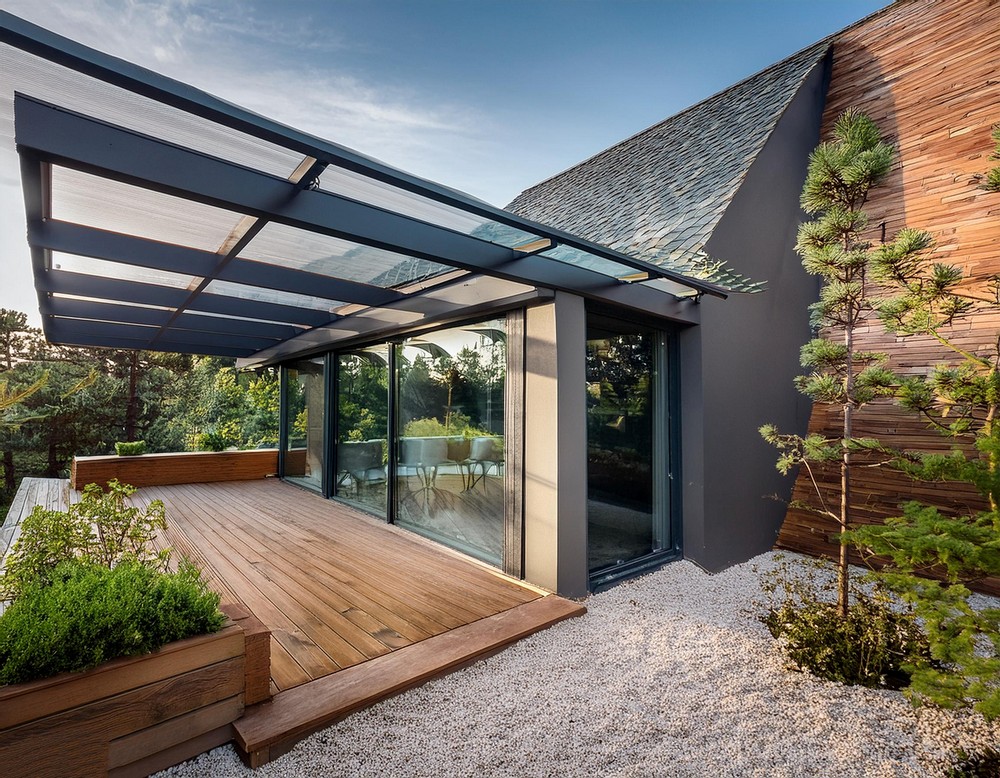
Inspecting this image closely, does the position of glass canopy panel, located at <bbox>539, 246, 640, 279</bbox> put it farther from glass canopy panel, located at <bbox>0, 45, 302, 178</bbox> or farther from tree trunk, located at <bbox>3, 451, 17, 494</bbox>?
tree trunk, located at <bbox>3, 451, 17, 494</bbox>

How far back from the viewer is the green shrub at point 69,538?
2.20 m

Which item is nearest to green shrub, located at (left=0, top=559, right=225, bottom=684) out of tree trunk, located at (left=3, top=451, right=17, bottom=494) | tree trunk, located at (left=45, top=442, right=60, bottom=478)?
tree trunk, located at (left=45, top=442, right=60, bottom=478)

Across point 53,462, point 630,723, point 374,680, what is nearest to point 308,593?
point 374,680

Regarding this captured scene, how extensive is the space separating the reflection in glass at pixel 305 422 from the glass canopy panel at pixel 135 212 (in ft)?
14.9

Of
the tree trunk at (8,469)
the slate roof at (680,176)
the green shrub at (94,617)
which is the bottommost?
the tree trunk at (8,469)

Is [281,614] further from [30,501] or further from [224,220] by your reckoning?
[30,501]

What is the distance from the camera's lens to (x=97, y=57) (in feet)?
5.15

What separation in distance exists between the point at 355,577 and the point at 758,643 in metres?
3.07

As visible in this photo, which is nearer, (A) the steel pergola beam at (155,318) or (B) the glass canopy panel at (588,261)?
(B) the glass canopy panel at (588,261)

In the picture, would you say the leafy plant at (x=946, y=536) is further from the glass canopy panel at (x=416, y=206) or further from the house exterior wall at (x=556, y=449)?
the glass canopy panel at (x=416, y=206)

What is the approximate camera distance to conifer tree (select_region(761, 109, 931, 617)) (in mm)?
3086

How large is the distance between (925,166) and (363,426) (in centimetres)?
708

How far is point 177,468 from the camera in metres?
8.88

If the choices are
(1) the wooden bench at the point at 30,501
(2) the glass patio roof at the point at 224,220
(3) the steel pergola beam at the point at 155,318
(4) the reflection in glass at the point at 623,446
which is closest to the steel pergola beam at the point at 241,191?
(2) the glass patio roof at the point at 224,220
